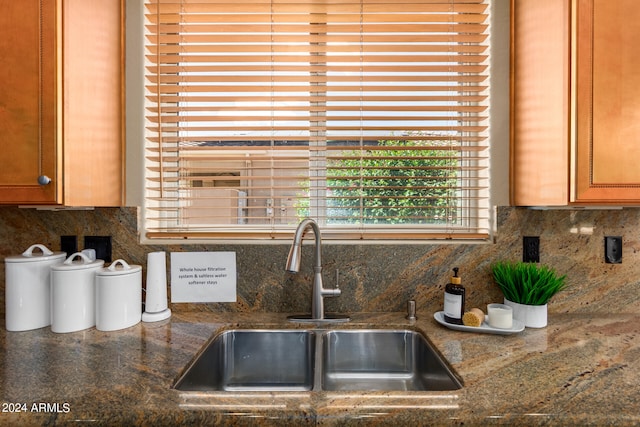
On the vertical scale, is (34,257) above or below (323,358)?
above

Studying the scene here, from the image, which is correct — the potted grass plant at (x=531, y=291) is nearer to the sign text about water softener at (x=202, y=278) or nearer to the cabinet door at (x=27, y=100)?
the sign text about water softener at (x=202, y=278)

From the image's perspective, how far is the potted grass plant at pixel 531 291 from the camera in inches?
49.0

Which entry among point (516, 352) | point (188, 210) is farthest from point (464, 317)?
point (188, 210)

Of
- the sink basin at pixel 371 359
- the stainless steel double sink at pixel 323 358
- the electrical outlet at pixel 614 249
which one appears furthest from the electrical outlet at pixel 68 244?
the electrical outlet at pixel 614 249

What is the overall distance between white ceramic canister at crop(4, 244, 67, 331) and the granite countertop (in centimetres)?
4

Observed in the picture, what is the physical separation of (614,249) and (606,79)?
0.72 meters

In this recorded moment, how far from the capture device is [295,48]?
147 cm

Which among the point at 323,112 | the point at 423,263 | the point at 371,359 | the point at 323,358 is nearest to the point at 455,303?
the point at 423,263

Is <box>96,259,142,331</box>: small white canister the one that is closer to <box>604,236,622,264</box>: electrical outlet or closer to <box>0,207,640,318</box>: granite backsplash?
<box>0,207,640,318</box>: granite backsplash

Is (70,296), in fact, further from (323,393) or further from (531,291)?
(531,291)

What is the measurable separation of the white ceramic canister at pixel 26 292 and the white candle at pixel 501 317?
152 centimetres

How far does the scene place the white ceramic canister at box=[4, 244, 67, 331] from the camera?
1.19m

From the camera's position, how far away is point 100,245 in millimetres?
1441

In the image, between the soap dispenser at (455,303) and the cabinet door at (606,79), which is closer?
the cabinet door at (606,79)
